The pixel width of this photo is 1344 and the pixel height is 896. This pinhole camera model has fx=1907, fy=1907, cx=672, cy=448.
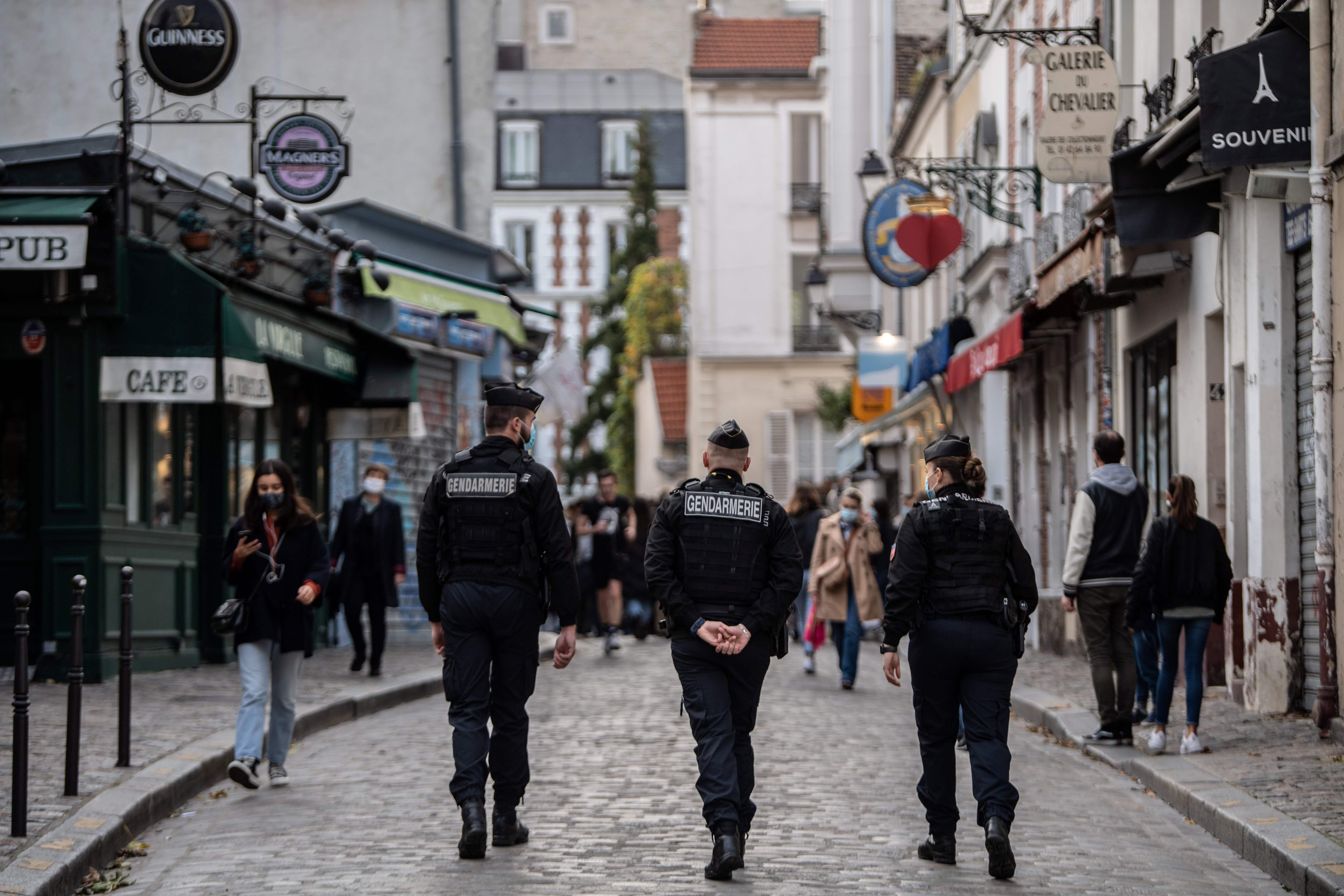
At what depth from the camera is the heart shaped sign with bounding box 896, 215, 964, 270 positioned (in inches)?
914

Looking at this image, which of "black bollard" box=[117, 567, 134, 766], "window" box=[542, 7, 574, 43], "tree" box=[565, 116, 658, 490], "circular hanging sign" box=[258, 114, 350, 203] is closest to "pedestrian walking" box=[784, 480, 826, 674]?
"circular hanging sign" box=[258, 114, 350, 203]

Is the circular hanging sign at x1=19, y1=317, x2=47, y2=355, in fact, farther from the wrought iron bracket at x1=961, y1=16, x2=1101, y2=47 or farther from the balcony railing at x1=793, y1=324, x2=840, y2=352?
the balcony railing at x1=793, y1=324, x2=840, y2=352

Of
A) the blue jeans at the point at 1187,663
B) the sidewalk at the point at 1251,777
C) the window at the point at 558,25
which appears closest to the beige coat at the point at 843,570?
the sidewalk at the point at 1251,777

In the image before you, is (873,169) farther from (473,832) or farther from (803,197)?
(803,197)

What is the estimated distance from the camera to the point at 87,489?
14641 mm

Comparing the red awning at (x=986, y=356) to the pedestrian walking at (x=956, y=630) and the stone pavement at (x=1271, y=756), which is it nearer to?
the stone pavement at (x=1271, y=756)

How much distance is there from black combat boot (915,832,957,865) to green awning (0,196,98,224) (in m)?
8.82

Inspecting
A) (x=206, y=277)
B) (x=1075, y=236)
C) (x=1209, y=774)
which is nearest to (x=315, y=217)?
(x=206, y=277)

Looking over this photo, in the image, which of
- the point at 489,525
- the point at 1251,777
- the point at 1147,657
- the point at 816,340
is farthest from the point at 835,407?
the point at 489,525

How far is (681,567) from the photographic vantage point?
7.48 meters

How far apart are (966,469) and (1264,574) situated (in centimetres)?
590

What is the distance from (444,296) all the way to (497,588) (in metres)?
15.9

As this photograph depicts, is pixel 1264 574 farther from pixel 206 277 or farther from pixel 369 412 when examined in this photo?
pixel 369 412

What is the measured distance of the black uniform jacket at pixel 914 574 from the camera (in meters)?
7.50
